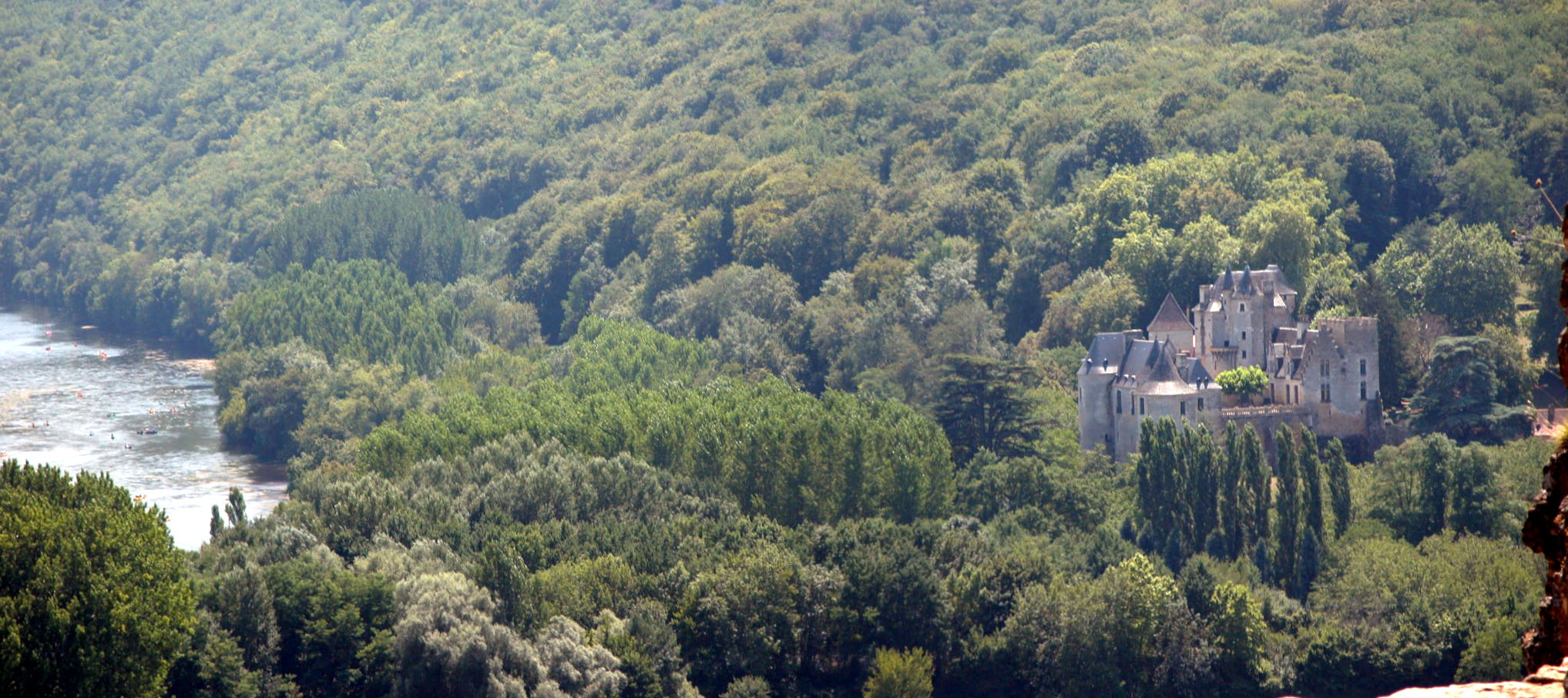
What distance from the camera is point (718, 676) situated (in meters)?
67.8

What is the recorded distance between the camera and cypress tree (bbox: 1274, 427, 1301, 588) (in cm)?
8004

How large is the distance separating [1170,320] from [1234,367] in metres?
3.76

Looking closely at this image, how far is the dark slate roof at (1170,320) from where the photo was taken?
98.5 m

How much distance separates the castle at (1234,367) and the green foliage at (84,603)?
4224 cm

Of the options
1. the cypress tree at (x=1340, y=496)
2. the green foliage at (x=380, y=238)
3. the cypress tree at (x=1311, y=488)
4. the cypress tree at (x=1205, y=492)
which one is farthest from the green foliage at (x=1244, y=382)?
the green foliage at (x=380, y=238)

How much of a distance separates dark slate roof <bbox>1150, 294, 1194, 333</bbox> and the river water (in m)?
38.8

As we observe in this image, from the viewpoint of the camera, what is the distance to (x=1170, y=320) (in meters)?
98.8

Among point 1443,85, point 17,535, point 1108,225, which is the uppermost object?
point 1443,85

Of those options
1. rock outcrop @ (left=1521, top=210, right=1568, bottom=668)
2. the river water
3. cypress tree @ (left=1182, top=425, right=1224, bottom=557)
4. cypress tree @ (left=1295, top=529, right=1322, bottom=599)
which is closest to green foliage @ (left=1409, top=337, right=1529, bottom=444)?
cypress tree @ (left=1182, top=425, right=1224, bottom=557)

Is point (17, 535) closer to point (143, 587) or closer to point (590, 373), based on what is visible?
point (143, 587)

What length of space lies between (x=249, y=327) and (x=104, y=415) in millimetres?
16493

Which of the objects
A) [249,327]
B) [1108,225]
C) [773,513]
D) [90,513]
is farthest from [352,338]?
[90,513]

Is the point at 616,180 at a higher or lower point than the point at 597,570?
higher

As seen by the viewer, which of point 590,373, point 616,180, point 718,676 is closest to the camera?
point 718,676
